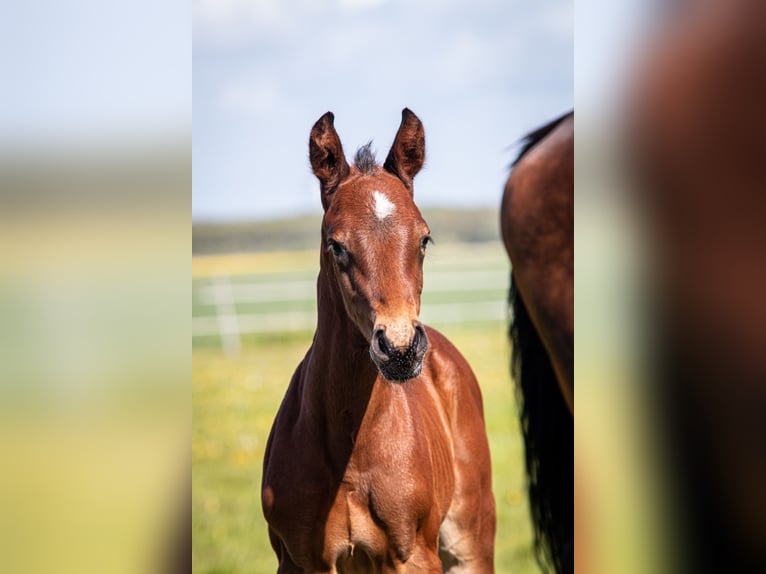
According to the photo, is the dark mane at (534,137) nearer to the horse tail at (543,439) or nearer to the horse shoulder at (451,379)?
the horse tail at (543,439)

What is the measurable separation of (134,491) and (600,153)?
0.78 meters

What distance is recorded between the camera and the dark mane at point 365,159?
1610 mm

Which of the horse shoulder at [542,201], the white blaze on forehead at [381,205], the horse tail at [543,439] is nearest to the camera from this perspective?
the white blaze on forehead at [381,205]

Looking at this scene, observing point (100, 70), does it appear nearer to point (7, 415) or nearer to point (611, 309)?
point (7, 415)

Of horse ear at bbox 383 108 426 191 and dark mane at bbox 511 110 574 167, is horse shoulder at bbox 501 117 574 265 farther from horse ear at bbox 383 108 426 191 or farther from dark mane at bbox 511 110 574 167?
horse ear at bbox 383 108 426 191

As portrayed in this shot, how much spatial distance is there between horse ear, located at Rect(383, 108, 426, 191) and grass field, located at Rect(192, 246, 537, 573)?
0.70 ft

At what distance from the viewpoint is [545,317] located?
190 centimetres

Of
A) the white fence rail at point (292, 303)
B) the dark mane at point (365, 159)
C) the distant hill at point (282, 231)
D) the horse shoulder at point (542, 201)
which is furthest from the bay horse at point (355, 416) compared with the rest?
the white fence rail at point (292, 303)

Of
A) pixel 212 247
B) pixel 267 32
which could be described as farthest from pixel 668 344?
pixel 267 32

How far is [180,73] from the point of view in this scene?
3.43ft

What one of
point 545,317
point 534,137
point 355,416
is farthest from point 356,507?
point 534,137

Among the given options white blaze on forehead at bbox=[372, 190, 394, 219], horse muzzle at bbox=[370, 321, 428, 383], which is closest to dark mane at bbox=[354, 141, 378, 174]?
white blaze on forehead at bbox=[372, 190, 394, 219]

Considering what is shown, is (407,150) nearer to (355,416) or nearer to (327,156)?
(327,156)

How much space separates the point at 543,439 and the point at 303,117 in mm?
1243
